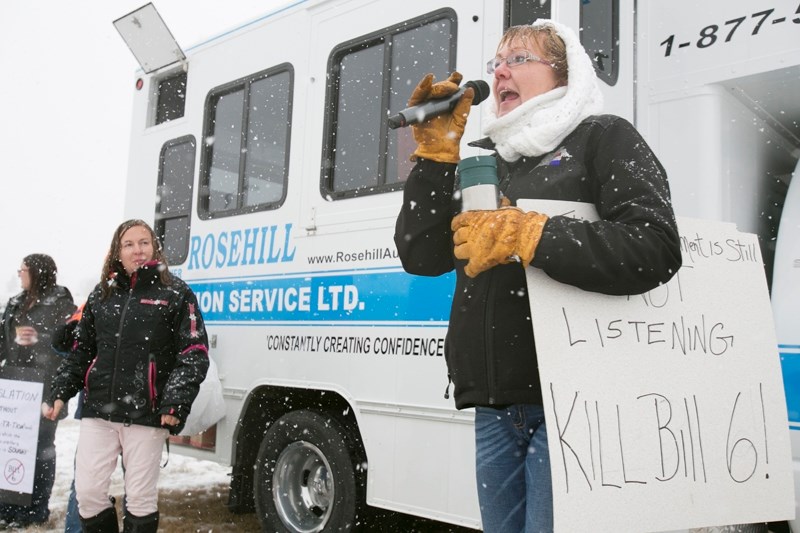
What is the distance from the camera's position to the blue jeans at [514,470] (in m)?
1.66

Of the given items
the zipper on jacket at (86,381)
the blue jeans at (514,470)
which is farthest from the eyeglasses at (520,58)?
the zipper on jacket at (86,381)

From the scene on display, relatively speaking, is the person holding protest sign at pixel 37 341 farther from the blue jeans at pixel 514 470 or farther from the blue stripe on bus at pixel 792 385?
the blue stripe on bus at pixel 792 385

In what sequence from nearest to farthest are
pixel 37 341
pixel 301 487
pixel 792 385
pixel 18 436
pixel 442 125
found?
1. pixel 442 125
2. pixel 792 385
3. pixel 301 487
4. pixel 18 436
5. pixel 37 341

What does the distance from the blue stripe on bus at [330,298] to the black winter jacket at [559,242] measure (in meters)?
1.41

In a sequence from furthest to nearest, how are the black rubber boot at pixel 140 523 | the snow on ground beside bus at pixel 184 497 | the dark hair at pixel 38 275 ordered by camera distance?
1. the dark hair at pixel 38 275
2. the snow on ground beside bus at pixel 184 497
3. the black rubber boot at pixel 140 523

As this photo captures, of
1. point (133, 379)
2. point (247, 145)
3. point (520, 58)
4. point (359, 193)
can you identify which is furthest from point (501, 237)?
point (247, 145)

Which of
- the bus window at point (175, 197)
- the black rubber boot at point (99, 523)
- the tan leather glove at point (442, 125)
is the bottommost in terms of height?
the black rubber boot at point (99, 523)

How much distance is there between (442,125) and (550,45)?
0.34 metres

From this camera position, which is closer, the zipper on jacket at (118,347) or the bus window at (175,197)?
the zipper on jacket at (118,347)

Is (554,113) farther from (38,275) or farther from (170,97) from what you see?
(38,275)

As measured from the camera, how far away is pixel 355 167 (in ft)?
12.7

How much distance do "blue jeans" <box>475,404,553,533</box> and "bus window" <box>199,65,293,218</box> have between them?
2695 mm

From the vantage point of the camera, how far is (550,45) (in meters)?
1.88

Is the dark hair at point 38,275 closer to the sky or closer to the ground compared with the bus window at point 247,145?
closer to the ground
